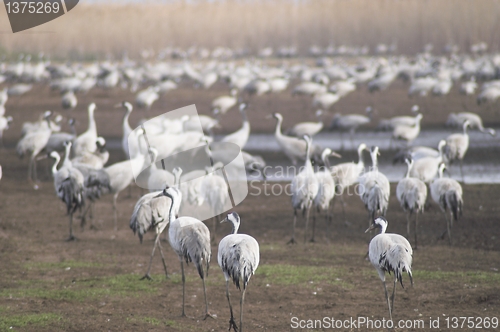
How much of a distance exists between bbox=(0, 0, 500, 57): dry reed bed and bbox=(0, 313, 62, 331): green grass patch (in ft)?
140

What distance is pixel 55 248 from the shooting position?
10414 millimetres

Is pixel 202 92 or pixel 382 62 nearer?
pixel 202 92

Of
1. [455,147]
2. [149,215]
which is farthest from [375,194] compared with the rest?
[455,147]

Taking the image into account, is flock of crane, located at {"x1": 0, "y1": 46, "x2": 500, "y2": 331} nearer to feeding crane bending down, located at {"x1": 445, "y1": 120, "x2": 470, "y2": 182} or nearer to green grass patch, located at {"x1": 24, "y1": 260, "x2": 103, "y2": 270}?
feeding crane bending down, located at {"x1": 445, "y1": 120, "x2": 470, "y2": 182}

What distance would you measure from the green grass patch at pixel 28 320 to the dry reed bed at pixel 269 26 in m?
42.8

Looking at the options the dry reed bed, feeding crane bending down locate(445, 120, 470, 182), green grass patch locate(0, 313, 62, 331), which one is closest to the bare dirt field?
green grass patch locate(0, 313, 62, 331)

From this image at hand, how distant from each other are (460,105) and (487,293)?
2090cm

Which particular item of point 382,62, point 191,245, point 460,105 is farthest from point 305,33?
point 191,245

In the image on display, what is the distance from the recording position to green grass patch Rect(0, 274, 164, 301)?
26.1ft

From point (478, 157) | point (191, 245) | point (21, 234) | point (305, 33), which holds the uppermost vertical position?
point (191, 245)

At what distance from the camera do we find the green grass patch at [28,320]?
6.83m

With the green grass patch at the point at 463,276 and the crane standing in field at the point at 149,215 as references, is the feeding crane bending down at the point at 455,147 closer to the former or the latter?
the green grass patch at the point at 463,276

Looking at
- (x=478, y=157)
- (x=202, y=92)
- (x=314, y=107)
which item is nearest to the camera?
(x=478, y=157)

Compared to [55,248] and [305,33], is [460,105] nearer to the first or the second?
[55,248]
